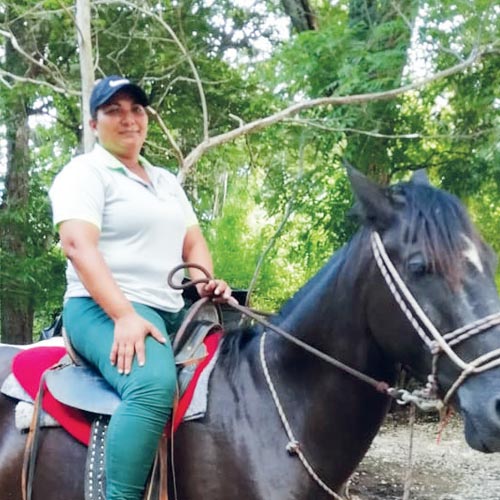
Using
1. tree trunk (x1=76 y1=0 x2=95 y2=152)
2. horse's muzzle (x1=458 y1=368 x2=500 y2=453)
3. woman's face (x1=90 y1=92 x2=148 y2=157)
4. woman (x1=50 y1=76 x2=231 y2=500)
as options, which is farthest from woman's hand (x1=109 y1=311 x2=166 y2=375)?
tree trunk (x1=76 y1=0 x2=95 y2=152)

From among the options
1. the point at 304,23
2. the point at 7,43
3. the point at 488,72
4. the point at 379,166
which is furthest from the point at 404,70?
the point at 7,43

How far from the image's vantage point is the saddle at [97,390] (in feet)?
7.50

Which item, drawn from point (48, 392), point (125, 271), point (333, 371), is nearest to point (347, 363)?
point (333, 371)

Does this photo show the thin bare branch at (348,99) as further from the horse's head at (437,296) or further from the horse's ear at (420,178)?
the horse's head at (437,296)

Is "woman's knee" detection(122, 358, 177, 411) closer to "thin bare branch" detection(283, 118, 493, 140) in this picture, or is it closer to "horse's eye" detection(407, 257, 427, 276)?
"horse's eye" detection(407, 257, 427, 276)

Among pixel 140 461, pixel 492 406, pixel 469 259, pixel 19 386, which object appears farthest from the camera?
pixel 19 386

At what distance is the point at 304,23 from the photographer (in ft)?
29.2

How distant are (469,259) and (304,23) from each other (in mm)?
7604

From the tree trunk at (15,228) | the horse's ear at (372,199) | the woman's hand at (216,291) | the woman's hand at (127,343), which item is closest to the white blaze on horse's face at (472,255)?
the horse's ear at (372,199)

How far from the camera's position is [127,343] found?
2242mm

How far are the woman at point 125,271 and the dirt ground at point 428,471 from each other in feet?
14.6

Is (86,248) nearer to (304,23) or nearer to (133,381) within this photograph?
(133,381)

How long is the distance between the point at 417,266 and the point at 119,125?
131 centimetres

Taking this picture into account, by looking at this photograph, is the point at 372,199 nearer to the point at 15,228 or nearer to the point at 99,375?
the point at 99,375
